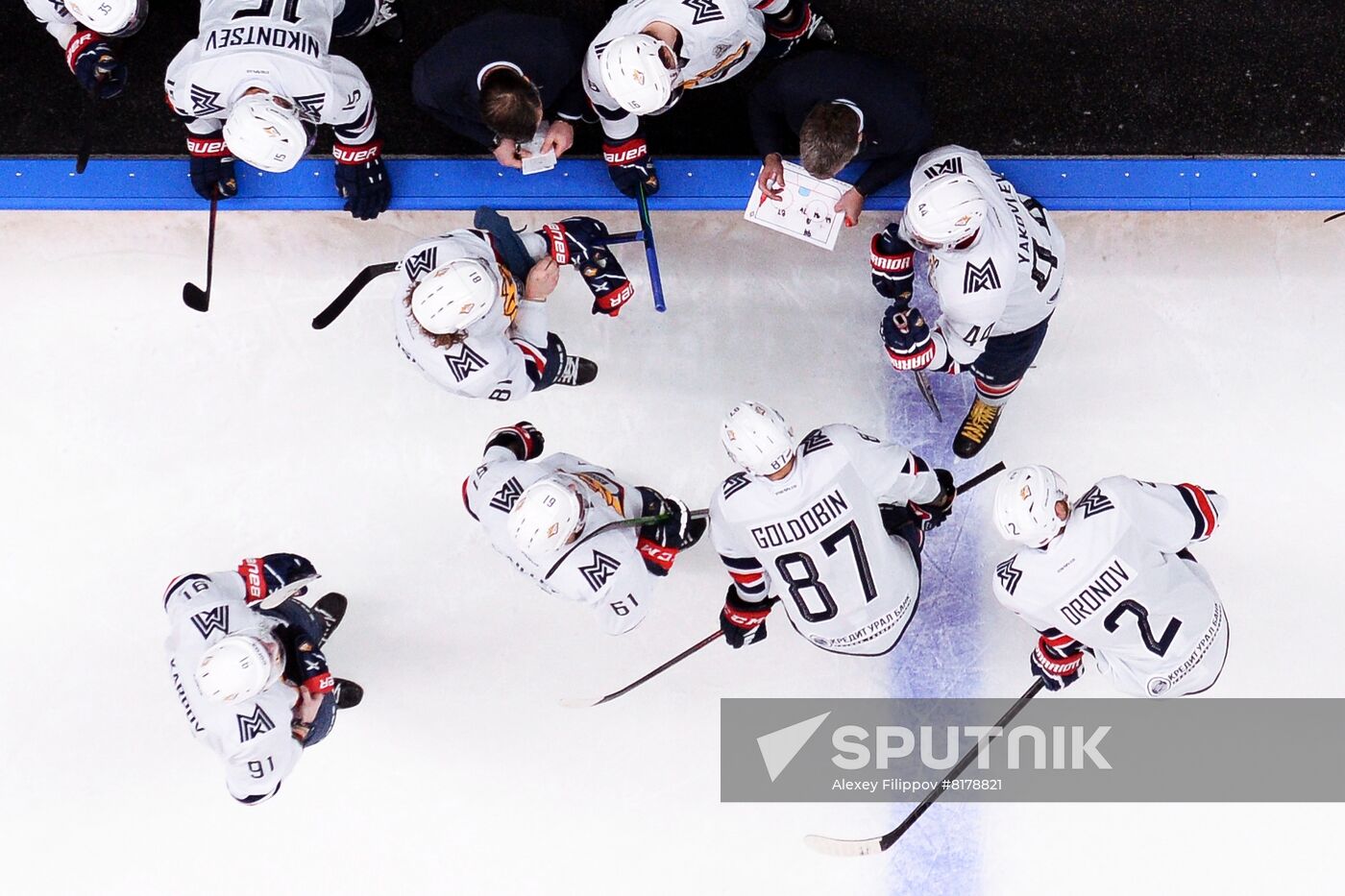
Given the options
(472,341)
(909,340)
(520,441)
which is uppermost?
(909,340)

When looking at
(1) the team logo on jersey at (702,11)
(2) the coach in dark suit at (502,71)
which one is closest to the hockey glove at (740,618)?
(2) the coach in dark suit at (502,71)

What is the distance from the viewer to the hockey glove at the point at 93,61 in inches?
134

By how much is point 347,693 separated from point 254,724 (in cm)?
58

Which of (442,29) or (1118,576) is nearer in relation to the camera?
(1118,576)

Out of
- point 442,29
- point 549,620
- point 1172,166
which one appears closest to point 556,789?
point 549,620

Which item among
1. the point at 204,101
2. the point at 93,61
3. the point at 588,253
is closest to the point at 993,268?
A: the point at 588,253

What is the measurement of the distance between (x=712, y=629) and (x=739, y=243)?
4.77 ft

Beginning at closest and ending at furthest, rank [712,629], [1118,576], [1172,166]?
[1118,576]
[1172,166]
[712,629]

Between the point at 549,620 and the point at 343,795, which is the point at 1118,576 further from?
the point at 343,795

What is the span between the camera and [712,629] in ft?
Answer: 13.0

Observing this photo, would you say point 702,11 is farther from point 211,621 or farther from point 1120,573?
point 211,621

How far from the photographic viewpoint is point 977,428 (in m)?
3.78

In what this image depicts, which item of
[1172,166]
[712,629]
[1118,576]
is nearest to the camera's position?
[1118,576]

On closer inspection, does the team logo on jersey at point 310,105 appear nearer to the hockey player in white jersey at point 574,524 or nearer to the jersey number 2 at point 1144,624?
the hockey player in white jersey at point 574,524
